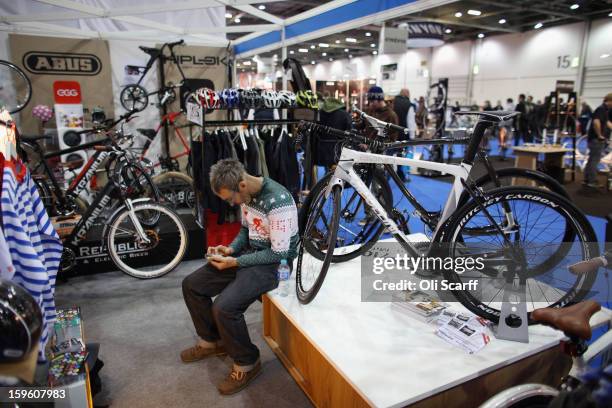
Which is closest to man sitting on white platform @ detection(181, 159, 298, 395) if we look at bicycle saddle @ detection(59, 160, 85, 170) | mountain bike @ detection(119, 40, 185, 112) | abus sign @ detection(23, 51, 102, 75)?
bicycle saddle @ detection(59, 160, 85, 170)

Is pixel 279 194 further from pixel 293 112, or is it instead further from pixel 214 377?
pixel 293 112

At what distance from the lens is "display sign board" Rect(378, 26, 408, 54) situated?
17.0 feet

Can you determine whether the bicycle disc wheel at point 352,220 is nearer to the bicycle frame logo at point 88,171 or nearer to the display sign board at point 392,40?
the bicycle frame logo at point 88,171

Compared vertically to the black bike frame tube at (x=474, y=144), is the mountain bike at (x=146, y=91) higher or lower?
higher

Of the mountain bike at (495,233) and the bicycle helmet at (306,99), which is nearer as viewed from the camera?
the mountain bike at (495,233)

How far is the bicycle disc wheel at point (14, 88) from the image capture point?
5.39 m

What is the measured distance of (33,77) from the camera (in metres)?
5.61

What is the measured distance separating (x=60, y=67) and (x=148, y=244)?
3767 mm

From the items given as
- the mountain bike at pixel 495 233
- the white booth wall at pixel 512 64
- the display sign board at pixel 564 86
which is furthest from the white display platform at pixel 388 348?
the white booth wall at pixel 512 64

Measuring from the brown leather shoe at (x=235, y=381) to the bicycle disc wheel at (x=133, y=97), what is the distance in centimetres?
473

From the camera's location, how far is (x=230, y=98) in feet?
11.1

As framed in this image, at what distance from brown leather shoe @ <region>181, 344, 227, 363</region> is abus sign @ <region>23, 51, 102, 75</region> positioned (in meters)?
5.03

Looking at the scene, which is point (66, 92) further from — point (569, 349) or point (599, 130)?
point (599, 130)

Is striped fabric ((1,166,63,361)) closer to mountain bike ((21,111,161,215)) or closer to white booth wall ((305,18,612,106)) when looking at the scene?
mountain bike ((21,111,161,215))
